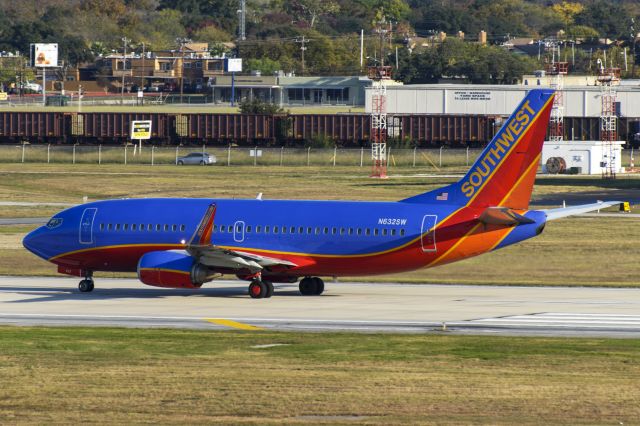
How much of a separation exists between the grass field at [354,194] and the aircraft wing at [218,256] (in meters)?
8.71

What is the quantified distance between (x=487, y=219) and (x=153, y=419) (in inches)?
821

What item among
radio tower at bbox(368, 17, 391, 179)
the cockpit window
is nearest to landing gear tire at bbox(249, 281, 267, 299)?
the cockpit window

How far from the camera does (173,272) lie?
4425 centimetres

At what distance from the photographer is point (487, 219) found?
4291cm

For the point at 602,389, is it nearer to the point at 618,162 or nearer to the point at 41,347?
the point at 41,347

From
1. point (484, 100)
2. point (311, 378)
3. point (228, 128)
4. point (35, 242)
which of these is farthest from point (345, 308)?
point (484, 100)

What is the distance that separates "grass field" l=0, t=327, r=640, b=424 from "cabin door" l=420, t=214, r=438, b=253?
8.55 meters

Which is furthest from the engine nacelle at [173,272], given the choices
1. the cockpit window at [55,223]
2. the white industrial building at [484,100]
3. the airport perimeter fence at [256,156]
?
the white industrial building at [484,100]

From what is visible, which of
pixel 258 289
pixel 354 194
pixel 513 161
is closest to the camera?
pixel 513 161

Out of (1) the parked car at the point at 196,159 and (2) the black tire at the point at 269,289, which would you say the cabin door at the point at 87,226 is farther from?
(1) the parked car at the point at 196,159

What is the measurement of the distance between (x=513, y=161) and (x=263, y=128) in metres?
101

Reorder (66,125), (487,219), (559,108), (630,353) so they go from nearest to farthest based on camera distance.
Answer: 1. (630,353)
2. (487,219)
3. (559,108)
4. (66,125)

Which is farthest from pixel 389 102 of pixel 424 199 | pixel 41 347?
pixel 41 347

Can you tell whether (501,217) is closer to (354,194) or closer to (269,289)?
(269,289)
